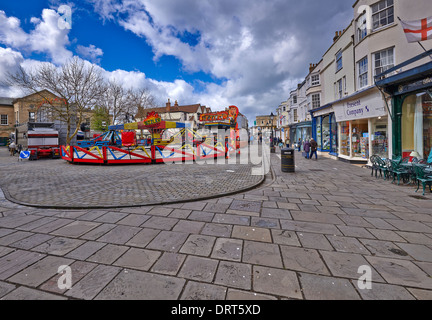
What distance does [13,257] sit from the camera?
2.80 metres

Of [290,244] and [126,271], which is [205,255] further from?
[290,244]

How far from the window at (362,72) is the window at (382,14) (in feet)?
5.46

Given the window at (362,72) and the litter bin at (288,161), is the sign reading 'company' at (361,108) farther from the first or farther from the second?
the litter bin at (288,161)

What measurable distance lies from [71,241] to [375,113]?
1337 centimetres

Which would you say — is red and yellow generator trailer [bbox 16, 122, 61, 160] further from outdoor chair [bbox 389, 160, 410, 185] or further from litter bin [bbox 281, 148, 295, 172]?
outdoor chair [bbox 389, 160, 410, 185]

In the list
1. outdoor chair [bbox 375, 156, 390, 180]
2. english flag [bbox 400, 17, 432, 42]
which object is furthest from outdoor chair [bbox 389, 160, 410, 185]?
english flag [bbox 400, 17, 432, 42]

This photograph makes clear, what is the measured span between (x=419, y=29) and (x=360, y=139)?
7.24m

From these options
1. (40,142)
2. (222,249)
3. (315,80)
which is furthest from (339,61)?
(40,142)

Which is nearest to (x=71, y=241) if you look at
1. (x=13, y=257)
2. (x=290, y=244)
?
(x=13, y=257)

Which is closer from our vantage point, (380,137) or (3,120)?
(380,137)

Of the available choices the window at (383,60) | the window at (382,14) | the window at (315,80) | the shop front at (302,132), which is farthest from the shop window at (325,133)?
the window at (382,14)

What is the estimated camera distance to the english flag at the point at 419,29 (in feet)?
20.9

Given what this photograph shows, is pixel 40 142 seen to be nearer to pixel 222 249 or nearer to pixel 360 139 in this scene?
pixel 222 249

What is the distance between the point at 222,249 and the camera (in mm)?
3016
